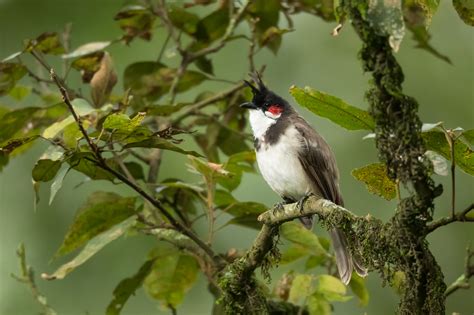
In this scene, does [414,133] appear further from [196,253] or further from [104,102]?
[104,102]

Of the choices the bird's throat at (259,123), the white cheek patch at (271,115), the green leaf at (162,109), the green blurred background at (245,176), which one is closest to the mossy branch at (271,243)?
the green leaf at (162,109)

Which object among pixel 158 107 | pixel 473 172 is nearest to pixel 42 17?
pixel 158 107

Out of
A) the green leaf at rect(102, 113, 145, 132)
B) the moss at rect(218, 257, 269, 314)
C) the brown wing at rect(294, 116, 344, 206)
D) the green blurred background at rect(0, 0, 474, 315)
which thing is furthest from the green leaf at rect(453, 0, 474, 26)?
the green blurred background at rect(0, 0, 474, 315)

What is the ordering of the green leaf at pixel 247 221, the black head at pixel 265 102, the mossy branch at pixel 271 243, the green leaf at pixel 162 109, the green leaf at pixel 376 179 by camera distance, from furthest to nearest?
the black head at pixel 265 102, the green leaf at pixel 247 221, the green leaf at pixel 162 109, the green leaf at pixel 376 179, the mossy branch at pixel 271 243

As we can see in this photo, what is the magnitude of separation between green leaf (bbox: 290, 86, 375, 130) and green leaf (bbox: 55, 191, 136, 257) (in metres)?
1.18

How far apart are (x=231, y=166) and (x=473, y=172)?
1.29 meters

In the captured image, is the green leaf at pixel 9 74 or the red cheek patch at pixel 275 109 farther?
the red cheek patch at pixel 275 109

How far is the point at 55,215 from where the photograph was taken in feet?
19.4

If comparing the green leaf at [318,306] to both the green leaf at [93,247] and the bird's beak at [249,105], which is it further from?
the bird's beak at [249,105]

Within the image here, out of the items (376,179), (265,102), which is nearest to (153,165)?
(265,102)

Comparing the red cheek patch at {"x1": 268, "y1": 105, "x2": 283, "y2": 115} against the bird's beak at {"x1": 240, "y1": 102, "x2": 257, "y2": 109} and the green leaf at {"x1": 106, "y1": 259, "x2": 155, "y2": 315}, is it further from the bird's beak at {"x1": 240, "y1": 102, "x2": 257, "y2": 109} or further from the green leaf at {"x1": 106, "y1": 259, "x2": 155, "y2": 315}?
the green leaf at {"x1": 106, "y1": 259, "x2": 155, "y2": 315}

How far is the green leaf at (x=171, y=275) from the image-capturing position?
11.0 ft

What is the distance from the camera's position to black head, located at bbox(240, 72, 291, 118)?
3879mm

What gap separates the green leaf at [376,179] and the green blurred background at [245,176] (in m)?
3.23
